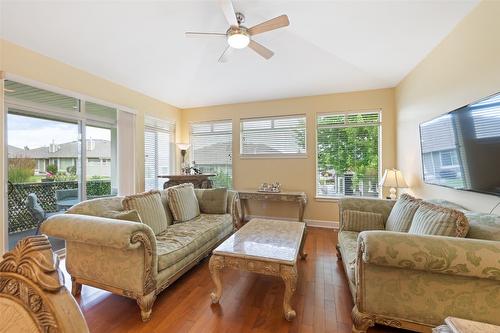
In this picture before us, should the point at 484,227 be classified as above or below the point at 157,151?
below

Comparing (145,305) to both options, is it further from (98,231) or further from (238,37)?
(238,37)

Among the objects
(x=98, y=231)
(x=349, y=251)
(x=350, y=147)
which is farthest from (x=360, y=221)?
(x=98, y=231)

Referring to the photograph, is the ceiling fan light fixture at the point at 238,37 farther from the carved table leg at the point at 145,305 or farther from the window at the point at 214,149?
the window at the point at 214,149

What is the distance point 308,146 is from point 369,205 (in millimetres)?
1959

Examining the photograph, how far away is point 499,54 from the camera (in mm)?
1754

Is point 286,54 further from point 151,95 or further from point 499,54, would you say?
point 151,95

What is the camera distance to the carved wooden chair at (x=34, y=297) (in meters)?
0.46

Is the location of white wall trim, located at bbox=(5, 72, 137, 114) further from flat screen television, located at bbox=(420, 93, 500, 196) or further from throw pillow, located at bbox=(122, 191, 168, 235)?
flat screen television, located at bbox=(420, 93, 500, 196)

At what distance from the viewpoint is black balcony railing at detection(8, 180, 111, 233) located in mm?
2580

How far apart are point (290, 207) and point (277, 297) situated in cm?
258

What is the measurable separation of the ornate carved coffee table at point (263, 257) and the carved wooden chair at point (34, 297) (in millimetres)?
1489

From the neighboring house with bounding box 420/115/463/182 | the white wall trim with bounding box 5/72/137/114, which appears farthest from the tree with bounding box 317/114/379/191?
the white wall trim with bounding box 5/72/137/114

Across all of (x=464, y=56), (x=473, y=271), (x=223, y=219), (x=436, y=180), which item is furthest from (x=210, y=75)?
(x=473, y=271)

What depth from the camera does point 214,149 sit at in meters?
5.26
